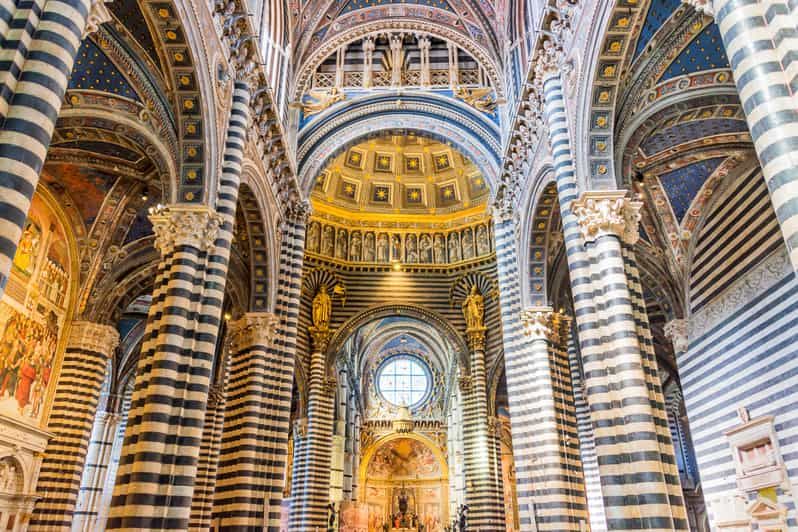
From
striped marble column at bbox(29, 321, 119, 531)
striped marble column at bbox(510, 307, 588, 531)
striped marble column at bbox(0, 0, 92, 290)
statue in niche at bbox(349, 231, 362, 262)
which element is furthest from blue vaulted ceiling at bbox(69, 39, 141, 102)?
statue in niche at bbox(349, 231, 362, 262)

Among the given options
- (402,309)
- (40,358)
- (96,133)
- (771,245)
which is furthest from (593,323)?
(402,309)

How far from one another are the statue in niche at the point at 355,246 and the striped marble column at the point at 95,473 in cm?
1213

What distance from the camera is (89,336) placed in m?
17.1

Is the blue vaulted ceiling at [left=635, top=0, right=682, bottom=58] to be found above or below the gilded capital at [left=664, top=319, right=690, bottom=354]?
above

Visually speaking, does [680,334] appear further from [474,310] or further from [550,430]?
[474,310]

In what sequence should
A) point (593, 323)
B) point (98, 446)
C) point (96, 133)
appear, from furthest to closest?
1. point (98, 446)
2. point (96, 133)
3. point (593, 323)

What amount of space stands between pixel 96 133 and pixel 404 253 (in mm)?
17476

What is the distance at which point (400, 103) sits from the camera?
20.5 metres

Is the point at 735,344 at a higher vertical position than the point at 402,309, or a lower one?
lower

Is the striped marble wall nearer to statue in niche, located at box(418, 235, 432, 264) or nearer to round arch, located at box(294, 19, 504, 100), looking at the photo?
round arch, located at box(294, 19, 504, 100)

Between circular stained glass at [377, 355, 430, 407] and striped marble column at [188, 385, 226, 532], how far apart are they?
619 inches

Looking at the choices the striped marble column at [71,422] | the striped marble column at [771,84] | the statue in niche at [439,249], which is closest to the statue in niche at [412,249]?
the statue in niche at [439,249]

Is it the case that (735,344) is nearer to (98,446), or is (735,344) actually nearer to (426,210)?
(426,210)

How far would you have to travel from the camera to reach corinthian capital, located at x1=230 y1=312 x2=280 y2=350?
15414 mm
